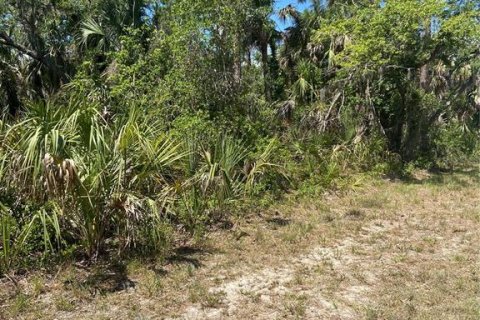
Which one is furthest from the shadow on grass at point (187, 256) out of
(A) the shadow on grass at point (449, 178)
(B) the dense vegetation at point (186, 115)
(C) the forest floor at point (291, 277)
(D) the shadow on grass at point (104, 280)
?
(A) the shadow on grass at point (449, 178)

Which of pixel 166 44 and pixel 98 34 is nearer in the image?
pixel 166 44

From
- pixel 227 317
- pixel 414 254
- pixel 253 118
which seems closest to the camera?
pixel 227 317

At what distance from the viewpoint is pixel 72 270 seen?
5773mm

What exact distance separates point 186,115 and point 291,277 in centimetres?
473

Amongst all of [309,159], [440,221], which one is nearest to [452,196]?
[440,221]

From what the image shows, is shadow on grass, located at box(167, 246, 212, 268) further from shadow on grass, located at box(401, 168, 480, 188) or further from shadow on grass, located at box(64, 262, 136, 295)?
shadow on grass, located at box(401, 168, 480, 188)

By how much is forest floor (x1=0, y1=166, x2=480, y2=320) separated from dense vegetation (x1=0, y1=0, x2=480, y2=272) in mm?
541

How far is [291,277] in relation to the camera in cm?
591

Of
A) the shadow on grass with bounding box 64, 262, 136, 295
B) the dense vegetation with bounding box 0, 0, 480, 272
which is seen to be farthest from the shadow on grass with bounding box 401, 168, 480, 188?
the shadow on grass with bounding box 64, 262, 136, 295

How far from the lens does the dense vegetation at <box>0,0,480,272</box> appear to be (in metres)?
5.83

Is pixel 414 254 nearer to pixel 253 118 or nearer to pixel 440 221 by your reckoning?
pixel 440 221

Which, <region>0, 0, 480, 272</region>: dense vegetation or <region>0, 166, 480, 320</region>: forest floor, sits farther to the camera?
<region>0, 0, 480, 272</region>: dense vegetation

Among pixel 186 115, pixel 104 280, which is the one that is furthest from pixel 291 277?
pixel 186 115

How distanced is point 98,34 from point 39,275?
12.0m
